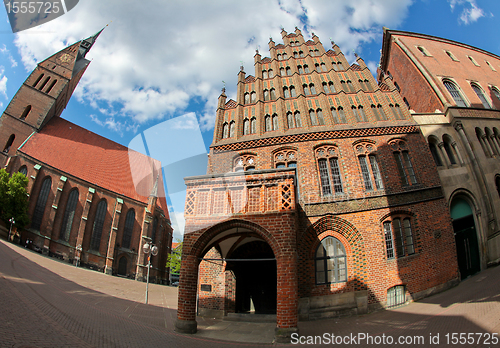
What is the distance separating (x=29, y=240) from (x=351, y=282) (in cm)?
3231

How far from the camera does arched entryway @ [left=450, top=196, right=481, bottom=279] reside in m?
12.3

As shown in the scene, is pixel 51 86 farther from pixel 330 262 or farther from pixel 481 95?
pixel 481 95

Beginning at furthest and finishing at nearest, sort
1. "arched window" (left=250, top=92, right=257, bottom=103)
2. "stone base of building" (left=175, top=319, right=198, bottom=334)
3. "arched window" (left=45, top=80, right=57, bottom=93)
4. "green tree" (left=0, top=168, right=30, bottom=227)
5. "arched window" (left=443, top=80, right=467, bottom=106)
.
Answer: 1. "arched window" (left=45, top=80, right=57, bottom=93)
2. "green tree" (left=0, top=168, right=30, bottom=227)
3. "arched window" (left=443, top=80, right=467, bottom=106)
4. "arched window" (left=250, top=92, right=257, bottom=103)
5. "stone base of building" (left=175, top=319, right=198, bottom=334)

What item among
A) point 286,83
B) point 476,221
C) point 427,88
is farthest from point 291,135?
point 427,88

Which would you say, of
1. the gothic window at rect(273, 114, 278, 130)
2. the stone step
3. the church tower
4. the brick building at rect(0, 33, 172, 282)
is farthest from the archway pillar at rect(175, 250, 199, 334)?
the church tower

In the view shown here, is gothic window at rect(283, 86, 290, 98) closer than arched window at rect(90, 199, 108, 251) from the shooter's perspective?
Yes

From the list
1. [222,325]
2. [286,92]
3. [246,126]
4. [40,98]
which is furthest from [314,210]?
[40,98]

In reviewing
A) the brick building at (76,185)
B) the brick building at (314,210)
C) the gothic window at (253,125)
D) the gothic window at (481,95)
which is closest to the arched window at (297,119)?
the brick building at (314,210)

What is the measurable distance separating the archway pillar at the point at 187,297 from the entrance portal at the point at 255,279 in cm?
326

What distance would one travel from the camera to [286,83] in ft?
52.0

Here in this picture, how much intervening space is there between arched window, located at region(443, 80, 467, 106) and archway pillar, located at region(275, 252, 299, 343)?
19133 mm

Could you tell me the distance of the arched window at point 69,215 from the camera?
27703mm

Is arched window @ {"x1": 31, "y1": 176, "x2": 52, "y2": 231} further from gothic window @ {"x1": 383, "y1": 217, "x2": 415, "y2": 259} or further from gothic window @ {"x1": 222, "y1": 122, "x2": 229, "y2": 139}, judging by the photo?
gothic window @ {"x1": 383, "y1": 217, "x2": 415, "y2": 259}

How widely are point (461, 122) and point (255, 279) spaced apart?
16.3 metres
